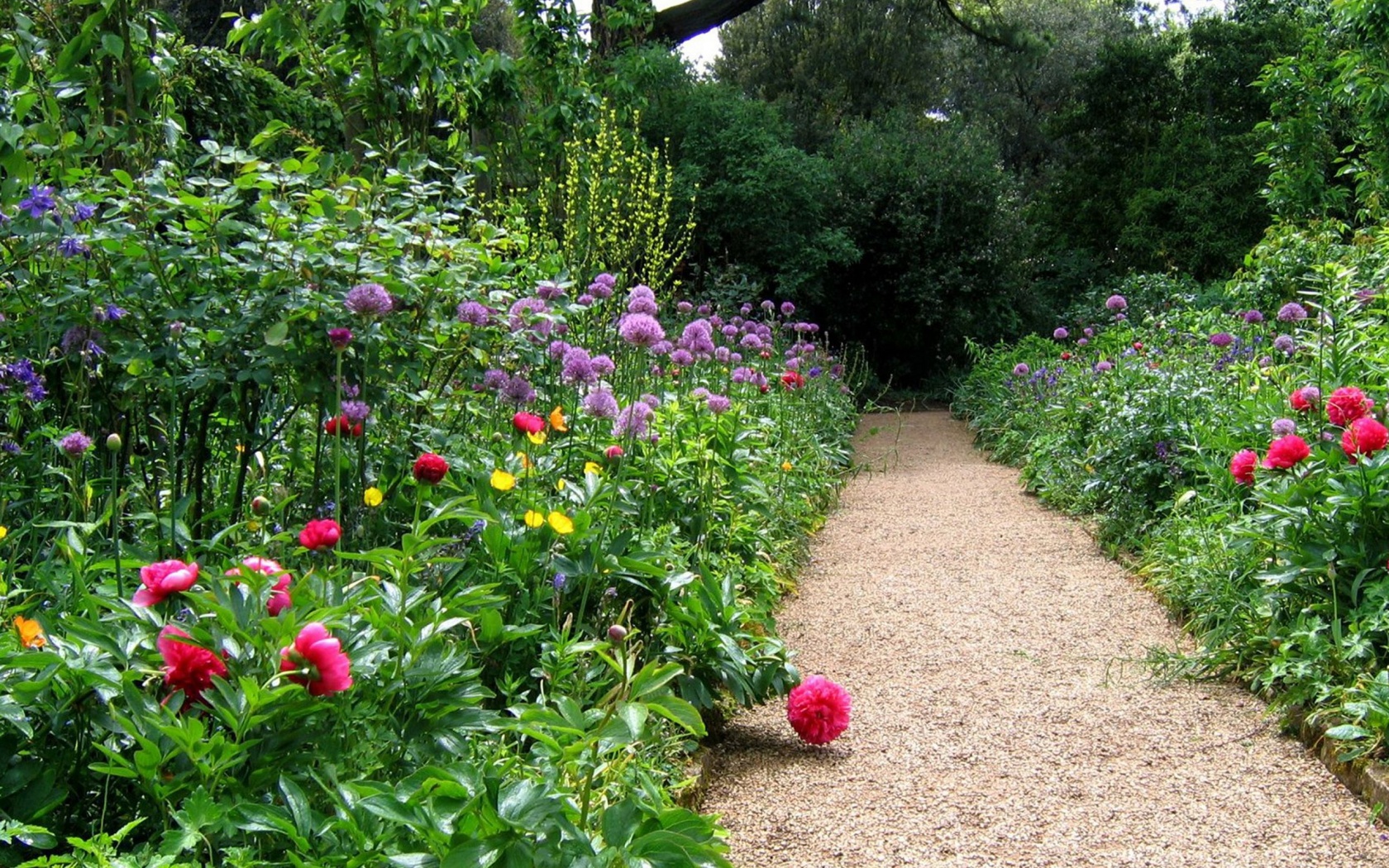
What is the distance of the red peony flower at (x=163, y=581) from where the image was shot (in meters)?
1.47

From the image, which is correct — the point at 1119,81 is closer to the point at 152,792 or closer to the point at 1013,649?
the point at 1013,649

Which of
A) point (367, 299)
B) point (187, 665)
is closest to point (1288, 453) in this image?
point (367, 299)

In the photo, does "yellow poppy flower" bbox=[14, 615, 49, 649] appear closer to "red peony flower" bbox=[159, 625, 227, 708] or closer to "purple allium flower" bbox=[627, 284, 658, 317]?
"red peony flower" bbox=[159, 625, 227, 708]

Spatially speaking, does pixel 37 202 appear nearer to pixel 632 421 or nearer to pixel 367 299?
pixel 367 299

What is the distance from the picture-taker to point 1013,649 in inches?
137

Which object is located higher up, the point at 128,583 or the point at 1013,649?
the point at 128,583

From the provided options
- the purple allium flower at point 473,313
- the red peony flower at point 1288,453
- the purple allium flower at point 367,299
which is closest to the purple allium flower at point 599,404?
the purple allium flower at point 473,313

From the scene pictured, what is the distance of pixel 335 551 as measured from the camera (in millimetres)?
1945

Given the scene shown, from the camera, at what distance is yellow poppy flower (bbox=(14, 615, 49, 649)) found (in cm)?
153

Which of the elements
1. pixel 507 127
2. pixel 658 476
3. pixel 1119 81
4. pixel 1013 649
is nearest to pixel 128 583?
pixel 658 476

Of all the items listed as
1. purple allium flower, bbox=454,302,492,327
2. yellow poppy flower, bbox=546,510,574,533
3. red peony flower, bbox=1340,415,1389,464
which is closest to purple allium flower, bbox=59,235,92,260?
purple allium flower, bbox=454,302,492,327

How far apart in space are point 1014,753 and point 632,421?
1.29 meters

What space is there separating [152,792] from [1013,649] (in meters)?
2.72

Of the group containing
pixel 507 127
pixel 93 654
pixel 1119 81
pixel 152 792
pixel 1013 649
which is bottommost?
pixel 1013 649
